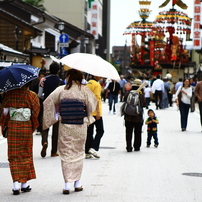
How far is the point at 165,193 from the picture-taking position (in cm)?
691

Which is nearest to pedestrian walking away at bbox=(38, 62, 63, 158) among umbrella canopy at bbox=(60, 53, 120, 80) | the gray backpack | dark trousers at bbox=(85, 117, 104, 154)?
dark trousers at bbox=(85, 117, 104, 154)

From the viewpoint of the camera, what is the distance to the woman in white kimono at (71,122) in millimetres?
6945

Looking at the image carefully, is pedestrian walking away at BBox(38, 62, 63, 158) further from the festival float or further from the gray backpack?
the festival float

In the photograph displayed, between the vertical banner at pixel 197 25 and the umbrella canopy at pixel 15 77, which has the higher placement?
the vertical banner at pixel 197 25

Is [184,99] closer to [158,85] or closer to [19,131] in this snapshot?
[19,131]

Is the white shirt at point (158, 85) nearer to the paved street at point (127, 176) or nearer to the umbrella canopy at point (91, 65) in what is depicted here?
the paved street at point (127, 176)

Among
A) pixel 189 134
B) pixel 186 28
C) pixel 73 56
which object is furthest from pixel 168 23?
pixel 73 56

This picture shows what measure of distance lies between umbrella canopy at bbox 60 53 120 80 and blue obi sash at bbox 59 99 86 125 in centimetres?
51

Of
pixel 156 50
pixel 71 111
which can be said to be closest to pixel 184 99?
pixel 71 111

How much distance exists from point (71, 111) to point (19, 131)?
0.75 meters

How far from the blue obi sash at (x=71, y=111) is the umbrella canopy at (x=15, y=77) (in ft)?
1.90

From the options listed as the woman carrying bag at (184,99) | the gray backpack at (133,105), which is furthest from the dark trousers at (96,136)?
the woman carrying bag at (184,99)

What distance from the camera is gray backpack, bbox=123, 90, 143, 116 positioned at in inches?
437

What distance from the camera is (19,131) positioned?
267 inches
